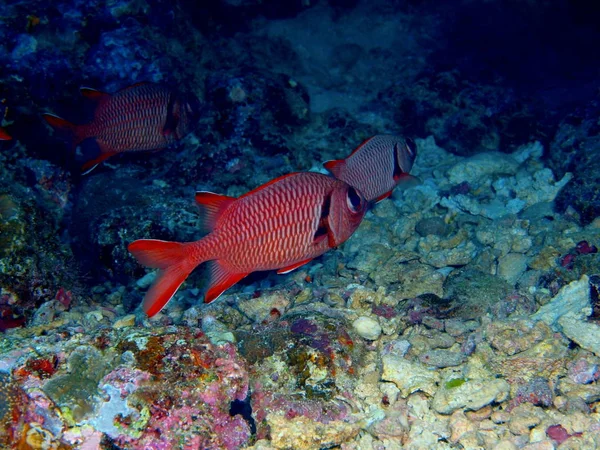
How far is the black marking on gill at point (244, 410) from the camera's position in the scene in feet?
8.83

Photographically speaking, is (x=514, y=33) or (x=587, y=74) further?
(x=514, y=33)

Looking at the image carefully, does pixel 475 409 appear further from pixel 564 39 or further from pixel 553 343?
pixel 564 39

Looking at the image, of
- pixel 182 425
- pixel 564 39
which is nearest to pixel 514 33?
pixel 564 39

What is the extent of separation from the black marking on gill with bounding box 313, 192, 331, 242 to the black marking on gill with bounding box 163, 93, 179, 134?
9.60ft

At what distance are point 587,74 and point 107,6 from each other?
1250 cm

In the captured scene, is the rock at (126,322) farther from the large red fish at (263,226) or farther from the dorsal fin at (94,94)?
the dorsal fin at (94,94)

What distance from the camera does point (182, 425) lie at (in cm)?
237

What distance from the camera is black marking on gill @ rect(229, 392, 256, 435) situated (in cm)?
269

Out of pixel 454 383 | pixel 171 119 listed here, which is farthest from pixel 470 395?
pixel 171 119

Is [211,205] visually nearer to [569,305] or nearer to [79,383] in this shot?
[79,383]

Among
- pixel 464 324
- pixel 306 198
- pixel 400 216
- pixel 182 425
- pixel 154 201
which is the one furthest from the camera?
pixel 400 216

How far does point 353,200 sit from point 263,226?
818mm

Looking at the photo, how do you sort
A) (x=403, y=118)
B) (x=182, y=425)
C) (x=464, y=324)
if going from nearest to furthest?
(x=182, y=425) < (x=464, y=324) < (x=403, y=118)

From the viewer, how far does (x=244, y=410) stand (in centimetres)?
275
